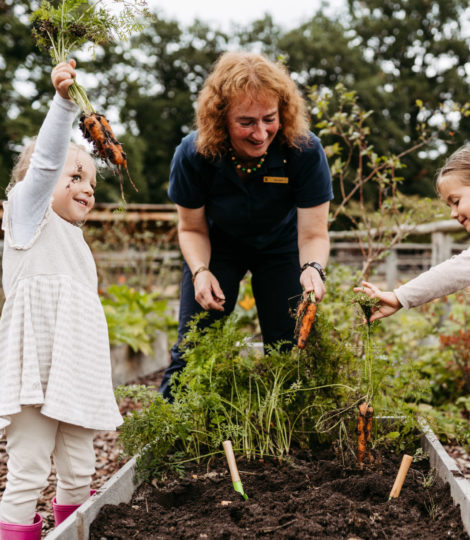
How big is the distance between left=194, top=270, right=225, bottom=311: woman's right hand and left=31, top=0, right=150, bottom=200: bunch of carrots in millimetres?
816

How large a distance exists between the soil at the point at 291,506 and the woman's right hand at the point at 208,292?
693 millimetres

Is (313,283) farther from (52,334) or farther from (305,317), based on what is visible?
(52,334)

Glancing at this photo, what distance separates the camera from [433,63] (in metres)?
25.8

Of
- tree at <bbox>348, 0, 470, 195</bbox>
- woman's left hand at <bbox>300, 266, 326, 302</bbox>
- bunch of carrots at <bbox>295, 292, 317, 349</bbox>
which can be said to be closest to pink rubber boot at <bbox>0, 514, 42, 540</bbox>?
bunch of carrots at <bbox>295, 292, 317, 349</bbox>

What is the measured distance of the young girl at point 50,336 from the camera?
175 cm

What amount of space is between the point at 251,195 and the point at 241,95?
0.50 m

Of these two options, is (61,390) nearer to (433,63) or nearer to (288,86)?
(288,86)

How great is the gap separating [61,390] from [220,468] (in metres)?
0.75

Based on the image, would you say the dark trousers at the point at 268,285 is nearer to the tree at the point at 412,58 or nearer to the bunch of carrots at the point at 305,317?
the bunch of carrots at the point at 305,317

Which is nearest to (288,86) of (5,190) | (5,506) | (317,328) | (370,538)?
(317,328)

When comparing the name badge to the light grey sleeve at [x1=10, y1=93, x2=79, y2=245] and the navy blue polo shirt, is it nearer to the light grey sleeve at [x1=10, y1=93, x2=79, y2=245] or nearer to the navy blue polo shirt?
the navy blue polo shirt

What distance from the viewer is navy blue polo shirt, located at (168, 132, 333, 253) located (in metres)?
2.63

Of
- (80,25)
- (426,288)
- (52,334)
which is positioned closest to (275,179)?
(426,288)

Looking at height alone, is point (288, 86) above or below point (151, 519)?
above
